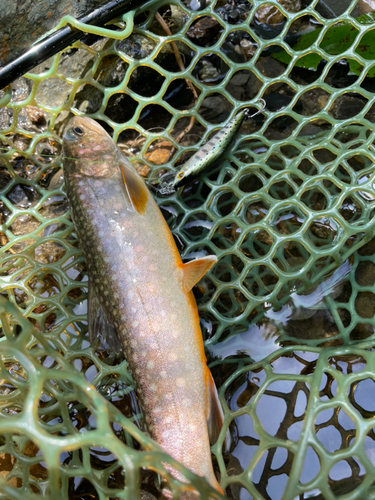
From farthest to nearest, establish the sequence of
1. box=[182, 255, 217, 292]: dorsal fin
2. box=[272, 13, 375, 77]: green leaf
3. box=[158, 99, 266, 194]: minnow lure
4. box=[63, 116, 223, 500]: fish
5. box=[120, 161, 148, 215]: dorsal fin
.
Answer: box=[272, 13, 375, 77]: green leaf, box=[158, 99, 266, 194]: minnow lure, box=[120, 161, 148, 215]: dorsal fin, box=[182, 255, 217, 292]: dorsal fin, box=[63, 116, 223, 500]: fish

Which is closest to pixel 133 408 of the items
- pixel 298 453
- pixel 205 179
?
pixel 298 453

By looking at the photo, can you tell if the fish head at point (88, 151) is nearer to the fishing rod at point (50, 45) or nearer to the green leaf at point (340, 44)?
the fishing rod at point (50, 45)

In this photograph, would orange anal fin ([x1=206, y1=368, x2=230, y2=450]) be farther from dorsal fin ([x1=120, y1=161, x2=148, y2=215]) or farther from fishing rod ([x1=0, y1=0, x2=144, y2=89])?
fishing rod ([x1=0, y1=0, x2=144, y2=89])

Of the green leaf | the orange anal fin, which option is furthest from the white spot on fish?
the green leaf

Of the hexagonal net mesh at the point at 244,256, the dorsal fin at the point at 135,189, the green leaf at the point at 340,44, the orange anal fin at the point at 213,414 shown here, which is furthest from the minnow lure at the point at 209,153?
the orange anal fin at the point at 213,414

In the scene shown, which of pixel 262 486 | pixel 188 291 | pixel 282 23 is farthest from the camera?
pixel 282 23

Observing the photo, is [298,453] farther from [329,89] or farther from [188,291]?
[329,89]
